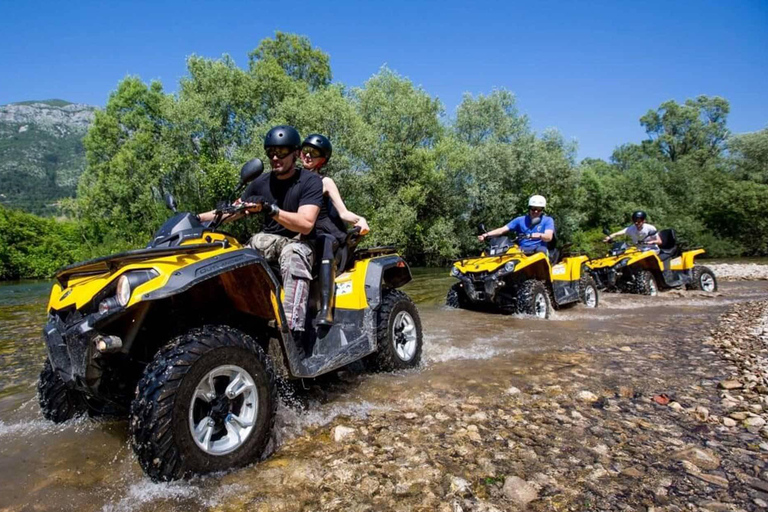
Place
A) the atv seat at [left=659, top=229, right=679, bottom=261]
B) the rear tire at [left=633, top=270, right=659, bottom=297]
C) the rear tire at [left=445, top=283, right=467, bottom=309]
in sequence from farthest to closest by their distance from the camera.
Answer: the atv seat at [left=659, top=229, right=679, bottom=261] < the rear tire at [left=633, top=270, right=659, bottom=297] < the rear tire at [left=445, top=283, right=467, bottom=309]

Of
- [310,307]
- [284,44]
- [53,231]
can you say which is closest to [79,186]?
[53,231]

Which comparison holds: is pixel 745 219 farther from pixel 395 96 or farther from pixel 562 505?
pixel 562 505

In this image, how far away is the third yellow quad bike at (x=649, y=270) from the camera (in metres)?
11.9

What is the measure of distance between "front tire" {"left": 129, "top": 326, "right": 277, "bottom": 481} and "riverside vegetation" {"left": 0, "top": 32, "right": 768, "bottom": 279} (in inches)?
884

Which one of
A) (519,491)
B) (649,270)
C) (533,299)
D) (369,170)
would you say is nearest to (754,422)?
(519,491)

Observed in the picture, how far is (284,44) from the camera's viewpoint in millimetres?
38594

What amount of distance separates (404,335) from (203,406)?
2572 millimetres

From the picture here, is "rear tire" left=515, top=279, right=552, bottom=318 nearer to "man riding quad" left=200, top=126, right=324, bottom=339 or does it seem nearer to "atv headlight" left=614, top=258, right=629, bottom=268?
"atv headlight" left=614, top=258, right=629, bottom=268

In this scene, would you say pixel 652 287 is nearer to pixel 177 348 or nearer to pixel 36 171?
pixel 177 348

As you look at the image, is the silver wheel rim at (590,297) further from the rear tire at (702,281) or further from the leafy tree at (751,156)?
the leafy tree at (751,156)

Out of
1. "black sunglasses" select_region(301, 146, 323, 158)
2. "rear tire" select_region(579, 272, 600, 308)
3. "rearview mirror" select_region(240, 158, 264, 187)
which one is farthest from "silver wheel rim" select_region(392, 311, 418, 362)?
"rear tire" select_region(579, 272, 600, 308)

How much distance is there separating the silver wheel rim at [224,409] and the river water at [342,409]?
180mm

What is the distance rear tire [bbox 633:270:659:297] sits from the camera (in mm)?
11781

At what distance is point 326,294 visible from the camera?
13.1 feet
